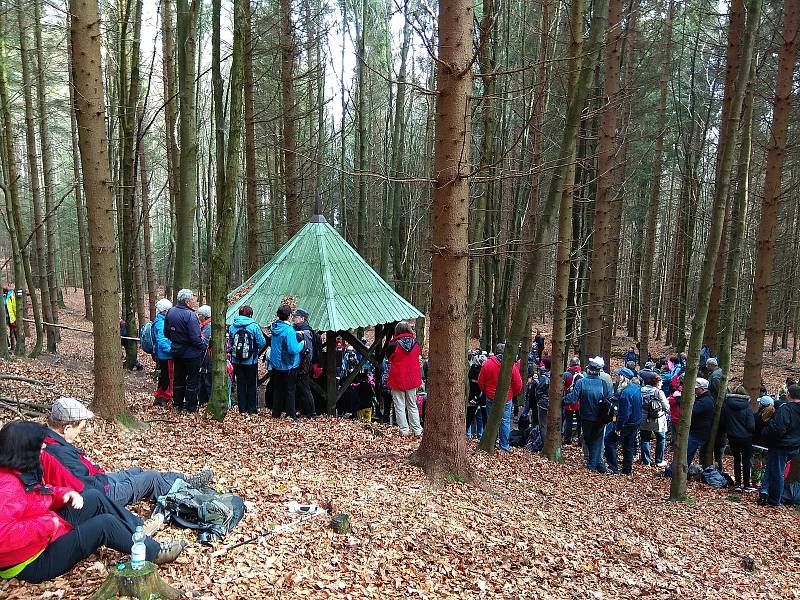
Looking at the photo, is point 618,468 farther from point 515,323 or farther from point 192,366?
point 192,366

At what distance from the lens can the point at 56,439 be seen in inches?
160

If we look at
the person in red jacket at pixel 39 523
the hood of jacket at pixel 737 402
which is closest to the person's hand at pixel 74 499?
the person in red jacket at pixel 39 523

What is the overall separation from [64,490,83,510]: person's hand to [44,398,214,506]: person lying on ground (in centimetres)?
30

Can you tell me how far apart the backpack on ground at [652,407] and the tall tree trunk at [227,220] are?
712 centimetres

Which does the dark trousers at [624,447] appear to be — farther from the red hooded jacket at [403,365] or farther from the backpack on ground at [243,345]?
the backpack on ground at [243,345]

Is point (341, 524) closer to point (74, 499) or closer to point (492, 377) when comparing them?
point (74, 499)

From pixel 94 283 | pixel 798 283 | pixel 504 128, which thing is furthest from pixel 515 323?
pixel 798 283

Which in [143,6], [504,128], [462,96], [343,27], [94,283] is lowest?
[94,283]

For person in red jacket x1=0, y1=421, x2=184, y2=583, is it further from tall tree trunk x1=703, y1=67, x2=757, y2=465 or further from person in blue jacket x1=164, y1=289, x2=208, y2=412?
tall tree trunk x1=703, y1=67, x2=757, y2=465

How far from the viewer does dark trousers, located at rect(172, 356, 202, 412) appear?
837cm

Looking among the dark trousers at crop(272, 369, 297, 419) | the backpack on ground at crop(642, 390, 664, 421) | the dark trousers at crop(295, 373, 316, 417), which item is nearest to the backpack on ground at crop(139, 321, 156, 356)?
the dark trousers at crop(272, 369, 297, 419)

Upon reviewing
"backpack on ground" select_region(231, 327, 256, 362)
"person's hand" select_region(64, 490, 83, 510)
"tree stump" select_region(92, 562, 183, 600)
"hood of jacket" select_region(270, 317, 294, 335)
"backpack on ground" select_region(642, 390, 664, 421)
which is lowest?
"backpack on ground" select_region(642, 390, 664, 421)

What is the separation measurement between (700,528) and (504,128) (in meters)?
10.4

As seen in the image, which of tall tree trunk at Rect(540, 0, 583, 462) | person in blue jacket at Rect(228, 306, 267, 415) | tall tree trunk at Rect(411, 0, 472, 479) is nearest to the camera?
tall tree trunk at Rect(411, 0, 472, 479)
